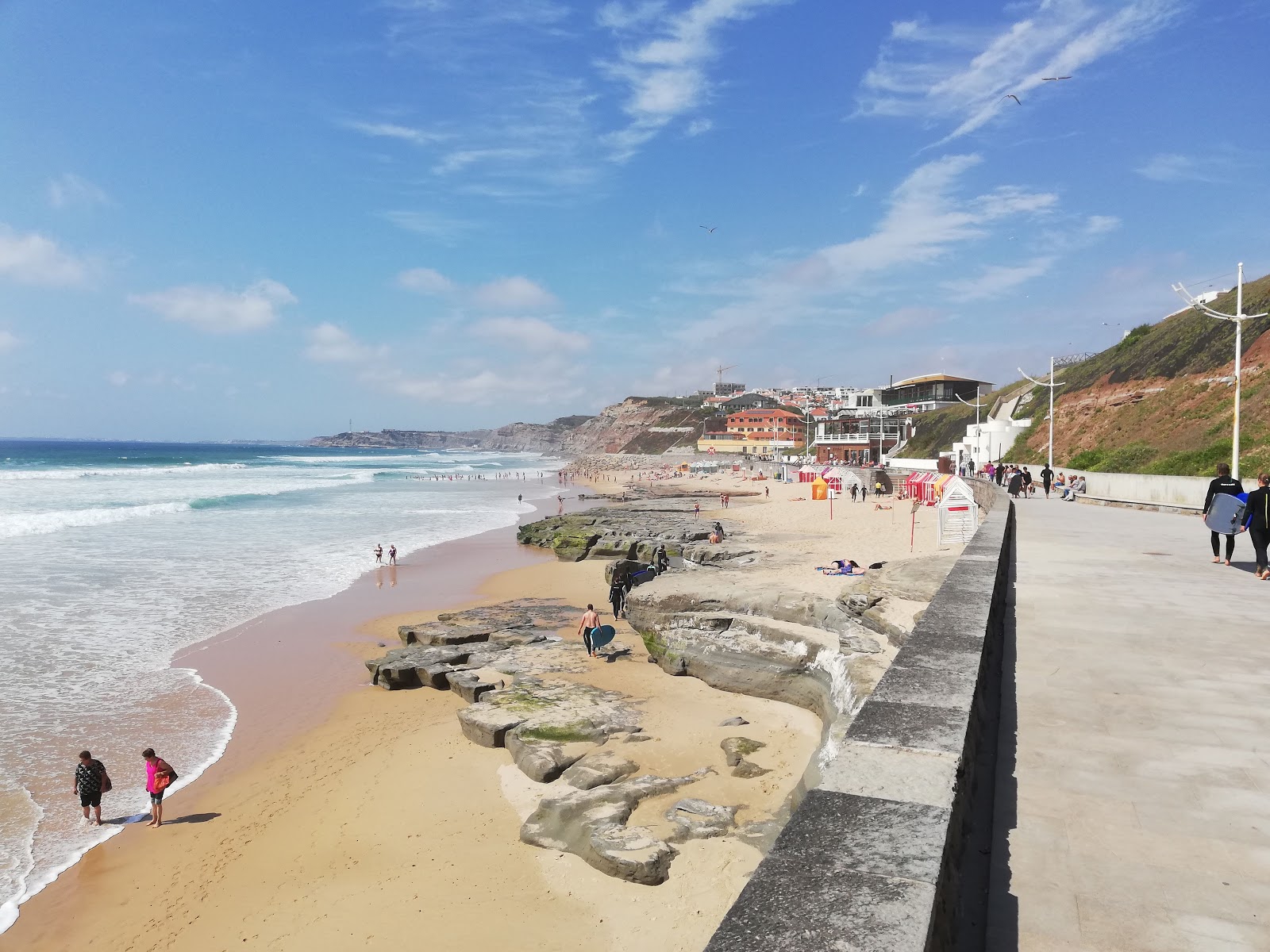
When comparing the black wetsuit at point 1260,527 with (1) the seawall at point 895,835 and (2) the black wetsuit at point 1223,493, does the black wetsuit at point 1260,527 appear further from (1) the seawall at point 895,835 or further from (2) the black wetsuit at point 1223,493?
(1) the seawall at point 895,835

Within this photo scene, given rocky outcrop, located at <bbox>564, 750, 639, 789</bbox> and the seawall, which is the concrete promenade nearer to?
the seawall

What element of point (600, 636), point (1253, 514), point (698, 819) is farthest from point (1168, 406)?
point (698, 819)

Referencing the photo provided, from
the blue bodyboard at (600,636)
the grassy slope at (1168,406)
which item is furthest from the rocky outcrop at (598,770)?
the grassy slope at (1168,406)

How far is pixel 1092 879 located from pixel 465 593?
814 inches

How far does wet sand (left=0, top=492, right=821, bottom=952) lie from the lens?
22.3 ft

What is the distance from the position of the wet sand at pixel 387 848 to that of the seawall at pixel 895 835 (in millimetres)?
3639

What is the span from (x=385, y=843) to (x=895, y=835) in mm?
7500

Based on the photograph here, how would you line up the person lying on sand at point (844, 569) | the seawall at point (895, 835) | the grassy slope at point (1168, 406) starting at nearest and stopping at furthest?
the seawall at point (895, 835)
the person lying on sand at point (844, 569)
the grassy slope at point (1168, 406)

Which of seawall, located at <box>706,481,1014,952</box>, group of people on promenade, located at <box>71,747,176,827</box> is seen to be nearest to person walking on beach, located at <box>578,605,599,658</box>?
group of people on promenade, located at <box>71,747,176,827</box>

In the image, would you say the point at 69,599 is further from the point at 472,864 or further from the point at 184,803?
the point at 472,864

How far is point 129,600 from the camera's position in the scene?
67.2 ft

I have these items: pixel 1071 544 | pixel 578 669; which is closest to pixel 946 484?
pixel 1071 544

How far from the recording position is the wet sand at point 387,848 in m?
6.80

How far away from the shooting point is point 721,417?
15075 centimetres
